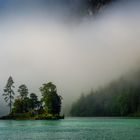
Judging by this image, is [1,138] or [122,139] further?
[1,138]

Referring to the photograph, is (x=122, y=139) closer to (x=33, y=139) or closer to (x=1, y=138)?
(x=33, y=139)

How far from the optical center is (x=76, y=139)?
87.7m

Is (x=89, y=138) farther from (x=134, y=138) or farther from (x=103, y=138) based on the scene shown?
(x=134, y=138)

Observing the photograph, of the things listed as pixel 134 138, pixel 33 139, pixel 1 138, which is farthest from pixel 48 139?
pixel 134 138

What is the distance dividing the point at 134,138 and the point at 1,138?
86.3 ft

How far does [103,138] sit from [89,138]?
2732 millimetres

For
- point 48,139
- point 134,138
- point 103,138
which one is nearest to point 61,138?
point 48,139

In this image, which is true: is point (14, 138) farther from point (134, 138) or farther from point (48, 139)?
point (134, 138)

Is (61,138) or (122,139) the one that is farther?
(61,138)

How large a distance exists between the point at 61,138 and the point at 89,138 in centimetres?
630

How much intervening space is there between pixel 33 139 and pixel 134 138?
19329mm

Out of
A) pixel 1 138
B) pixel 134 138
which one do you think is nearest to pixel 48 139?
pixel 1 138

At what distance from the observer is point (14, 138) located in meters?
91.9

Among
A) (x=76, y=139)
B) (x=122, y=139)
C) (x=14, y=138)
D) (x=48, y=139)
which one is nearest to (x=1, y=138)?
(x=14, y=138)
